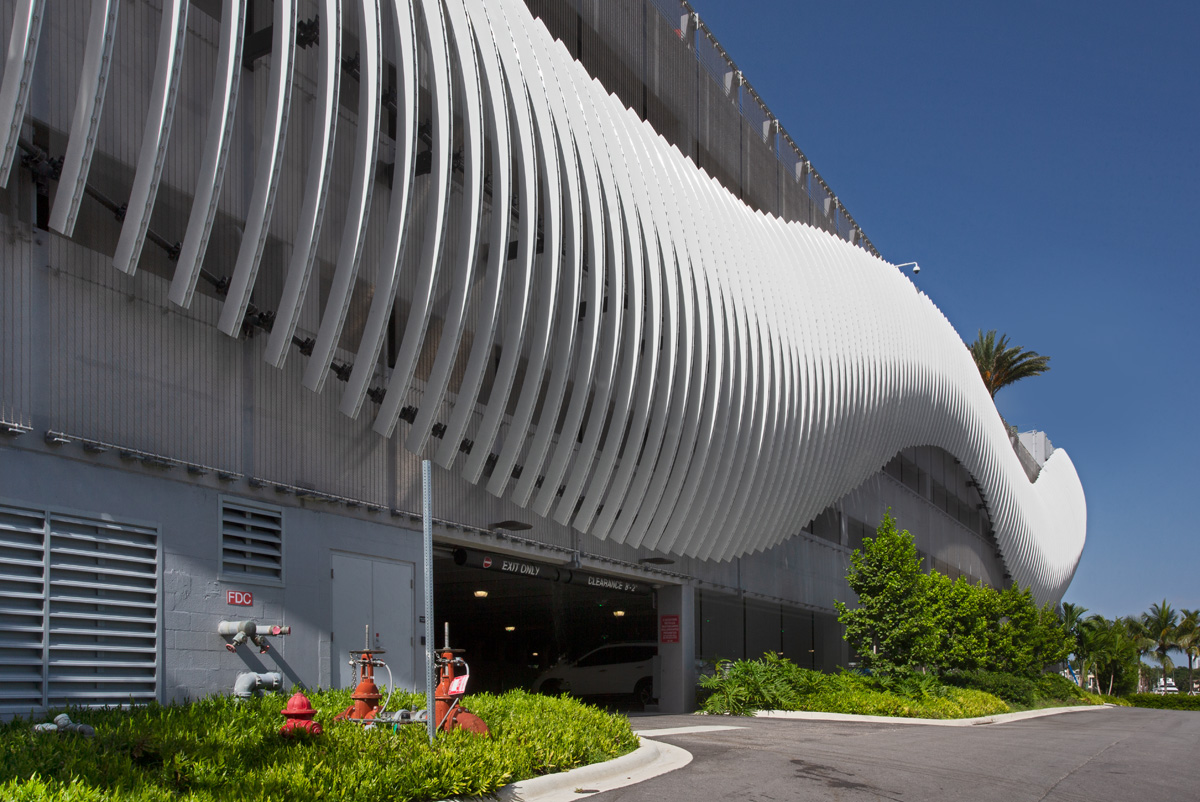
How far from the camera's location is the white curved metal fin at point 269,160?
507 inches

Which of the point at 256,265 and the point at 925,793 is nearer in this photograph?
the point at 925,793

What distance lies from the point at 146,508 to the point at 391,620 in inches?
184

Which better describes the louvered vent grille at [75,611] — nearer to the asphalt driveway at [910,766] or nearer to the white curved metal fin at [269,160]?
the white curved metal fin at [269,160]

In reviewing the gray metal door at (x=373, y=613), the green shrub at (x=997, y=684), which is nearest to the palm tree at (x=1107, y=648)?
the green shrub at (x=997, y=684)

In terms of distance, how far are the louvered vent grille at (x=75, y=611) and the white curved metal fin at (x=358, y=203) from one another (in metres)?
3.13

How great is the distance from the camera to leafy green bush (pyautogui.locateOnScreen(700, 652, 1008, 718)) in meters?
24.0

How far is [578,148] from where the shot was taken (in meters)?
18.7

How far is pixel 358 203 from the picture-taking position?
14.0 metres

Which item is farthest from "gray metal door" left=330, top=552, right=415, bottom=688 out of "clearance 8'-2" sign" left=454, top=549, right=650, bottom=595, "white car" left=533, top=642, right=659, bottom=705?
"white car" left=533, top=642, right=659, bottom=705

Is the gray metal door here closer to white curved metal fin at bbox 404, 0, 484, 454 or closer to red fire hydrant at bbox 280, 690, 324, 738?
white curved metal fin at bbox 404, 0, 484, 454

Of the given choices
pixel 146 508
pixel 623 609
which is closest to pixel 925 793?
pixel 146 508

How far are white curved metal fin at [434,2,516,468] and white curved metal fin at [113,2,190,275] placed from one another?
208 inches

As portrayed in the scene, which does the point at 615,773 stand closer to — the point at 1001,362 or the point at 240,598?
the point at 240,598

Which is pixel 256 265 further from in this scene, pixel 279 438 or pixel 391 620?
pixel 391 620
